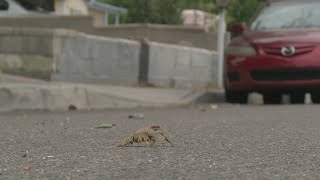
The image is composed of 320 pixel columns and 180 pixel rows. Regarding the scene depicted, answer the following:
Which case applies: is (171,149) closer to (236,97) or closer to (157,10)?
(236,97)

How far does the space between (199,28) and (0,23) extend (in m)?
4.10

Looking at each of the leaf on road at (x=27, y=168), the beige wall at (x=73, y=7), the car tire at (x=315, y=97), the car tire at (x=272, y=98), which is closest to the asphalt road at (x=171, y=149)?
the leaf on road at (x=27, y=168)

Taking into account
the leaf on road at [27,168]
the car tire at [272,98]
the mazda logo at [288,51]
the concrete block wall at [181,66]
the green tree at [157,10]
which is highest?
the green tree at [157,10]

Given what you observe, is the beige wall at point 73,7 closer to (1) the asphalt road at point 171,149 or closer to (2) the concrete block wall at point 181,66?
(2) the concrete block wall at point 181,66

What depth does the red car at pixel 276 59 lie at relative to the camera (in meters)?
10.9

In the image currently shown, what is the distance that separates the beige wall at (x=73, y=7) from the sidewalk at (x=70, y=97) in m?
14.8

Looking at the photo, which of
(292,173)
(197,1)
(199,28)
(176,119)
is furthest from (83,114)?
(197,1)

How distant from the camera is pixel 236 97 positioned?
11.8m

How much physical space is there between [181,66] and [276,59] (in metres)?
4.29

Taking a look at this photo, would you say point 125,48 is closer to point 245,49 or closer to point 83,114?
point 245,49

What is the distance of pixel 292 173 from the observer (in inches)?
182

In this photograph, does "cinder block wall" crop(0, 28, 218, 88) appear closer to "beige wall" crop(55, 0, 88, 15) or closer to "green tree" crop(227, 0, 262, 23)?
"green tree" crop(227, 0, 262, 23)

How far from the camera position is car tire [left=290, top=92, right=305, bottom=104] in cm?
1150

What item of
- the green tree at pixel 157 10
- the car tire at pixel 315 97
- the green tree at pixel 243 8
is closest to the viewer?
the car tire at pixel 315 97
